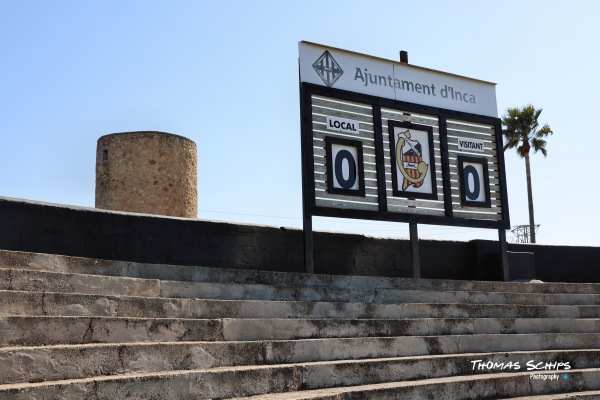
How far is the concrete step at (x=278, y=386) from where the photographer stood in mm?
3943

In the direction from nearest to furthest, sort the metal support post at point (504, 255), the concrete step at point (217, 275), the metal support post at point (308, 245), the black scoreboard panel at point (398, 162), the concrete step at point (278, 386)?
the concrete step at point (278, 386) → the concrete step at point (217, 275) → the metal support post at point (308, 245) → the black scoreboard panel at point (398, 162) → the metal support post at point (504, 255)

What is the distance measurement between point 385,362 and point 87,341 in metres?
2.40

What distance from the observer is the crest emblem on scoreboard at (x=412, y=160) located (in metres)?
9.34

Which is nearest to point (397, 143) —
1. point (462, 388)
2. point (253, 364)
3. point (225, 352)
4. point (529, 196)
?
point (462, 388)

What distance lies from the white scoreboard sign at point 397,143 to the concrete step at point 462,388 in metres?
3.09

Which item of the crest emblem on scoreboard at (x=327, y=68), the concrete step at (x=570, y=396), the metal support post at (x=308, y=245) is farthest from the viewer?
the crest emblem on scoreboard at (x=327, y=68)

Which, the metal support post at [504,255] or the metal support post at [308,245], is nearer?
the metal support post at [308,245]

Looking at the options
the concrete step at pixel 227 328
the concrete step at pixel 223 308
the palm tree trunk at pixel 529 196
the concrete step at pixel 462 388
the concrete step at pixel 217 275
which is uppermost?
the palm tree trunk at pixel 529 196

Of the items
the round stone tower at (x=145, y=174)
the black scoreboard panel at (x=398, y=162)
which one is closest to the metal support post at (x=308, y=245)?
the black scoreboard panel at (x=398, y=162)

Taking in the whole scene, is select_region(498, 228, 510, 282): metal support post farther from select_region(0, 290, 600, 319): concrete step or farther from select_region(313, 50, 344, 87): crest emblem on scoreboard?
select_region(313, 50, 344, 87): crest emblem on scoreboard

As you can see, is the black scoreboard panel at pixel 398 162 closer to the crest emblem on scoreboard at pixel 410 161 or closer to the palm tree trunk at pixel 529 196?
the crest emblem on scoreboard at pixel 410 161

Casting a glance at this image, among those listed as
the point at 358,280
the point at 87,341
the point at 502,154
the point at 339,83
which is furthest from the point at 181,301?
the point at 502,154

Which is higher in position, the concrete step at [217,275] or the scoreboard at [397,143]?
the scoreboard at [397,143]

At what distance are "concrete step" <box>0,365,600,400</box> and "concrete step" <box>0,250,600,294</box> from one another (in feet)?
5.49
